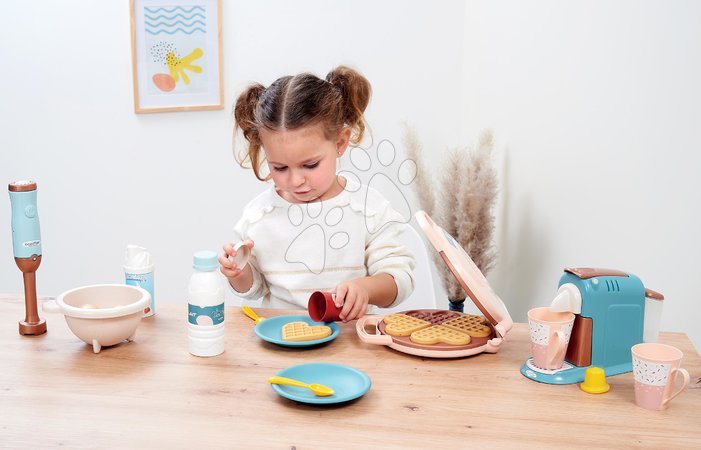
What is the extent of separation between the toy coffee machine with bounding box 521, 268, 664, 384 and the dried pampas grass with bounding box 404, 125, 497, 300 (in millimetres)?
1075

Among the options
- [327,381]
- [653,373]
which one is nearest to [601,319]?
[653,373]

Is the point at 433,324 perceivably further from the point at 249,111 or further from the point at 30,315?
the point at 30,315

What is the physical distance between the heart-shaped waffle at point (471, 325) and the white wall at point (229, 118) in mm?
673

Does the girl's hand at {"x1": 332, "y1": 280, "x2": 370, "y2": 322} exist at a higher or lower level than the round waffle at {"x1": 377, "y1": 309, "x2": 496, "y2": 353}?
higher

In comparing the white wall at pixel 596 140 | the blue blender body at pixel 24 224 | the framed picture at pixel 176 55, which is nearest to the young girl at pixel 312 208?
the blue blender body at pixel 24 224

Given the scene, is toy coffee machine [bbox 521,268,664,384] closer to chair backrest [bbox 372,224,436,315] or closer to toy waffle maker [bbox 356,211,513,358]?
toy waffle maker [bbox 356,211,513,358]

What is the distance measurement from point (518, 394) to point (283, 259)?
0.76 metres

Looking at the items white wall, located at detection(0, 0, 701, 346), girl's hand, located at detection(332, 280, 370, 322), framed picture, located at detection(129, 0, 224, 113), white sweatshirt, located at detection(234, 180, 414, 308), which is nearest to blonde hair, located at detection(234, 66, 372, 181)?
white sweatshirt, located at detection(234, 180, 414, 308)

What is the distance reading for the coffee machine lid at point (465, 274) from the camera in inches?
47.0

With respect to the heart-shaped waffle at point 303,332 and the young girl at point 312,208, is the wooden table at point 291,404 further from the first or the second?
the young girl at point 312,208

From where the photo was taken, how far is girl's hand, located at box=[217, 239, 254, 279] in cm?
140

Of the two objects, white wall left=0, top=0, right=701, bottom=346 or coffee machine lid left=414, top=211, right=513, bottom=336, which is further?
white wall left=0, top=0, right=701, bottom=346

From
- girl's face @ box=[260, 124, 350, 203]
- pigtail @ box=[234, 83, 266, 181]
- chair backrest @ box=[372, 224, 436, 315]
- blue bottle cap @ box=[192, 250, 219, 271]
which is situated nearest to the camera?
blue bottle cap @ box=[192, 250, 219, 271]

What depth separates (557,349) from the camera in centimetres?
112
